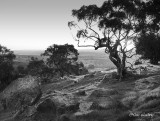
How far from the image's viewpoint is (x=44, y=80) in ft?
176

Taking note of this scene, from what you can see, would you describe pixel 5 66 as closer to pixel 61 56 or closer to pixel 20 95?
pixel 61 56

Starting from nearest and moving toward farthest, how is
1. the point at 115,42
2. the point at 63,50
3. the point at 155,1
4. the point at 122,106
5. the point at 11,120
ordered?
the point at 122,106, the point at 11,120, the point at 155,1, the point at 115,42, the point at 63,50

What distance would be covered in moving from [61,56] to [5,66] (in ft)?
53.5

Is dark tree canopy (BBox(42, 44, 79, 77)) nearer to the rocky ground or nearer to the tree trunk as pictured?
the tree trunk

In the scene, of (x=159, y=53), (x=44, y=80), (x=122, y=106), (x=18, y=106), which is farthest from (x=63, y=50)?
(x=122, y=106)

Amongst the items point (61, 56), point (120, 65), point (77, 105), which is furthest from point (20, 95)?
point (61, 56)

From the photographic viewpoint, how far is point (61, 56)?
58.8 meters

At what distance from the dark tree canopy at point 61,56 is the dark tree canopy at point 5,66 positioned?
10.5m

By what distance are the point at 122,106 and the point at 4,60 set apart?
45.5 m

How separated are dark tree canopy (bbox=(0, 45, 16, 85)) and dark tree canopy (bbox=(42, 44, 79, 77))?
10.5 m

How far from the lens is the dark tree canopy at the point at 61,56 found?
192 feet

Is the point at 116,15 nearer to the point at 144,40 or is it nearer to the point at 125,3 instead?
the point at 125,3

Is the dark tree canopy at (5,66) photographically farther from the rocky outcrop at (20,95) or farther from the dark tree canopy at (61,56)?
the rocky outcrop at (20,95)

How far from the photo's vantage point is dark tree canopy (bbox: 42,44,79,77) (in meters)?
58.4
